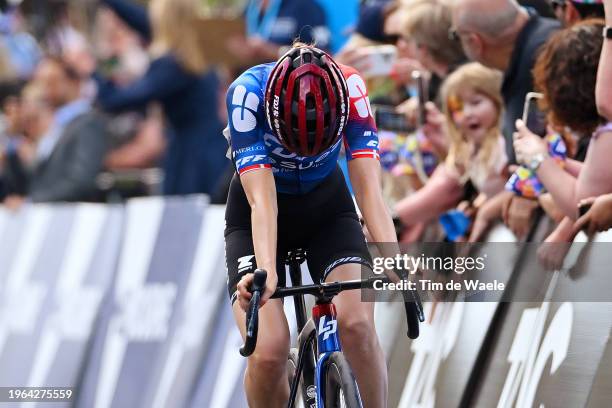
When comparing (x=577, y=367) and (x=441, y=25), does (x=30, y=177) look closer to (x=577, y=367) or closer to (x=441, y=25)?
(x=441, y=25)

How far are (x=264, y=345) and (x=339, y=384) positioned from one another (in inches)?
25.7

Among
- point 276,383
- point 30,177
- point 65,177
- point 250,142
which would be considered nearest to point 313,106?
point 250,142

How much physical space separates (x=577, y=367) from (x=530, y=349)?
1.89ft

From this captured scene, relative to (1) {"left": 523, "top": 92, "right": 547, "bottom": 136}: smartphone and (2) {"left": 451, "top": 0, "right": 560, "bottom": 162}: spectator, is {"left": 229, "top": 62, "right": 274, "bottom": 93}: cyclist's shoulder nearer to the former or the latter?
(1) {"left": 523, "top": 92, "right": 547, "bottom": 136}: smartphone

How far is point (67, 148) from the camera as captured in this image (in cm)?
1441

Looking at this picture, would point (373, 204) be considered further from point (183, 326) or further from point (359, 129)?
point (183, 326)

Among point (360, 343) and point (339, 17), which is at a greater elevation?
point (360, 343)

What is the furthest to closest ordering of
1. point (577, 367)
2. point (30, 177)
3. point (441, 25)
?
point (30, 177) → point (441, 25) → point (577, 367)

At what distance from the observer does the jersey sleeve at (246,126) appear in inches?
254

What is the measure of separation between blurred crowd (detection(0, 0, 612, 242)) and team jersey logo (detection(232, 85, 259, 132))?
57cm

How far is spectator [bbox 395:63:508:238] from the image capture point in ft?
27.7

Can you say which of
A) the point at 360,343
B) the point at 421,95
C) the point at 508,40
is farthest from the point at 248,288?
the point at 421,95

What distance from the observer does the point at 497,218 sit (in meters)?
8.20

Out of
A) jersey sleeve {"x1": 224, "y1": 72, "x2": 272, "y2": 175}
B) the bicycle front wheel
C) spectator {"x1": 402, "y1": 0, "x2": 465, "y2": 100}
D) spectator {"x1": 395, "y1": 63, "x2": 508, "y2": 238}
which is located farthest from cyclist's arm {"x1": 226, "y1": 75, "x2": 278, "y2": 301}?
spectator {"x1": 402, "y1": 0, "x2": 465, "y2": 100}
